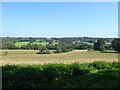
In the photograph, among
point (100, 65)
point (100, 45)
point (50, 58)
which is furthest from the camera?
point (100, 45)

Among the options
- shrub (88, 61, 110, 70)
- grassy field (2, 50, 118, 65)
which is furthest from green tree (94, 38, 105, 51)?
shrub (88, 61, 110, 70)

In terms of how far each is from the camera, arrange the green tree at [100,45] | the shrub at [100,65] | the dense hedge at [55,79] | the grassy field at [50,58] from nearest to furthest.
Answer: the dense hedge at [55,79], the shrub at [100,65], the grassy field at [50,58], the green tree at [100,45]

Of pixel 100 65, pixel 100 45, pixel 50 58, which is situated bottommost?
pixel 50 58

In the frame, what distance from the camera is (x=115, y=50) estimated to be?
3419cm

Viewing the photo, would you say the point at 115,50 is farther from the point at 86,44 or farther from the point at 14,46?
the point at 14,46

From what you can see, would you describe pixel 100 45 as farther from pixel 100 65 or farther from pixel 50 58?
pixel 100 65


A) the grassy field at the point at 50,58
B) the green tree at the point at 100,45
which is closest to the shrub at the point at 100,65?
the grassy field at the point at 50,58

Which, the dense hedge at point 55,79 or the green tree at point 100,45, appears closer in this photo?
the dense hedge at point 55,79

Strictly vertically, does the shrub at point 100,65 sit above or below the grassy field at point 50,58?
above

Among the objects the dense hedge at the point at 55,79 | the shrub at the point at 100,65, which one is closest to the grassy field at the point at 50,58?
the shrub at the point at 100,65

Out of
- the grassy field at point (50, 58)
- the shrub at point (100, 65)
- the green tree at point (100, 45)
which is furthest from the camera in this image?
the green tree at point (100, 45)

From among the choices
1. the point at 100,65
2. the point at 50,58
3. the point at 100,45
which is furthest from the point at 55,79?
the point at 100,45

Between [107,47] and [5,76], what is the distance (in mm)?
29344

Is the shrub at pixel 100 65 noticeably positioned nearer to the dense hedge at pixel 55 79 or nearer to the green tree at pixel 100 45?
the dense hedge at pixel 55 79
